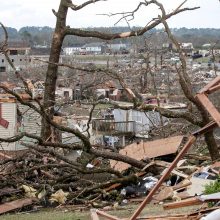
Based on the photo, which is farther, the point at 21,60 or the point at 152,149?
the point at 21,60

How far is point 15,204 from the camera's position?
7.38m

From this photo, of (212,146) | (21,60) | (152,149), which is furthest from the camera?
(21,60)

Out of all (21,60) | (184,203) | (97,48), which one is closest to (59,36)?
(184,203)

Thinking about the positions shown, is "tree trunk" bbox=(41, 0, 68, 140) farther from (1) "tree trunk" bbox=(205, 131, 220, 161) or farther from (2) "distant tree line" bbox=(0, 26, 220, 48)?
(1) "tree trunk" bbox=(205, 131, 220, 161)

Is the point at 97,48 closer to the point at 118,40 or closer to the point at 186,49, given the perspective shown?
the point at 186,49

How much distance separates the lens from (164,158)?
8.70 m

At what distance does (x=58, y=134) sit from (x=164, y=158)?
2.52 m

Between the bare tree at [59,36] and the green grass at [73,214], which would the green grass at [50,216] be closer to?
the green grass at [73,214]

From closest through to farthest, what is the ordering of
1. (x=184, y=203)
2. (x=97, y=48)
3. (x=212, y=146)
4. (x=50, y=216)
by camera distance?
1. (x=184, y=203)
2. (x=50, y=216)
3. (x=212, y=146)
4. (x=97, y=48)

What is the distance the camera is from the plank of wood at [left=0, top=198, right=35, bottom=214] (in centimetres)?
724

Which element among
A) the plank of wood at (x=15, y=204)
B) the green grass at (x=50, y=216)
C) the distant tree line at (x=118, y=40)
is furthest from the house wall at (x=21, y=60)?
the green grass at (x=50, y=216)

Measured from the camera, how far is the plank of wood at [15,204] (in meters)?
7.24

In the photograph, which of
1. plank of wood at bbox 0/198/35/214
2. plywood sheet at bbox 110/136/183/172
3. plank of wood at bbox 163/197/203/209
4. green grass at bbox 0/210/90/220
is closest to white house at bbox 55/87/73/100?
plywood sheet at bbox 110/136/183/172

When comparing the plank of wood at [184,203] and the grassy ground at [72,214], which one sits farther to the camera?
the grassy ground at [72,214]
